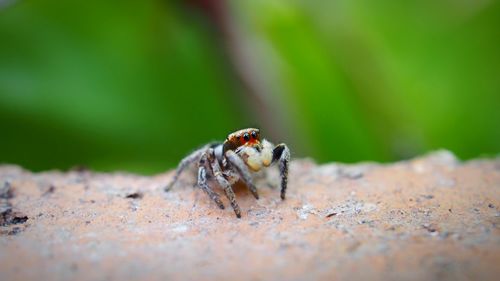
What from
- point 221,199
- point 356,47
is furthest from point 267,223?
point 356,47

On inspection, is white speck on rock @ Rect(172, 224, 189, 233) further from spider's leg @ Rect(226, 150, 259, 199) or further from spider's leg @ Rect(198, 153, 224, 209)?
spider's leg @ Rect(226, 150, 259, 199)

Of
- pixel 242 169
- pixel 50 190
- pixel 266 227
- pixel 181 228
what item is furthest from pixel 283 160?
pixel 50 190

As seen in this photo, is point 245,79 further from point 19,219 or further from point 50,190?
point 19,219

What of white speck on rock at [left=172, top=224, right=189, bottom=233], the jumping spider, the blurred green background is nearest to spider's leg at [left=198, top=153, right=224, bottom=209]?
the jumping spider

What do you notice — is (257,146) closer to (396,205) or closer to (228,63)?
(396,205)

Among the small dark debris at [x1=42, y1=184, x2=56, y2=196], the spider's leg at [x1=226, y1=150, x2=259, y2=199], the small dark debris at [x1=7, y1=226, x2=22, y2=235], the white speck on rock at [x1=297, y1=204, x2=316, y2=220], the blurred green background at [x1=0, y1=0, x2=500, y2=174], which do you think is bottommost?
the small dark debris at [x1=7, y1=226, x2=22, y2=235]

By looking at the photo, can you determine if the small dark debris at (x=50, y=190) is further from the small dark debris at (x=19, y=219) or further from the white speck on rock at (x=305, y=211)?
the white speck on rock at (x=305, y=211)

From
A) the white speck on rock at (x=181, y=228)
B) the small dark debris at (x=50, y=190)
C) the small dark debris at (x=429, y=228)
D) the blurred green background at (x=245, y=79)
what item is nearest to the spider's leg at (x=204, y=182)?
the white speck on rock at (x=181, y=228)

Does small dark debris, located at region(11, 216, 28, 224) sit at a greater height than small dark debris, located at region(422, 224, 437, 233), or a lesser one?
lesser
